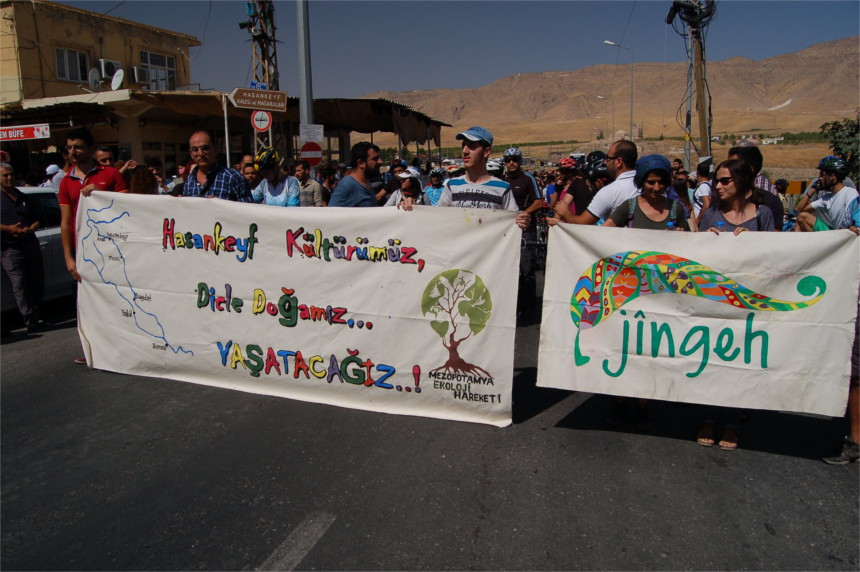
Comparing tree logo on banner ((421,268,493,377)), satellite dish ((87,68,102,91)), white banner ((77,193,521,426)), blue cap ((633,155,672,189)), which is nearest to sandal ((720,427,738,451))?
white banner ((77,193,521,426))

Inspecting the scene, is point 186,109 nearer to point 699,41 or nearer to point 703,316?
point 699,41

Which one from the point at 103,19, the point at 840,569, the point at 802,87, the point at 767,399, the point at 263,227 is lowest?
the point at 840,569

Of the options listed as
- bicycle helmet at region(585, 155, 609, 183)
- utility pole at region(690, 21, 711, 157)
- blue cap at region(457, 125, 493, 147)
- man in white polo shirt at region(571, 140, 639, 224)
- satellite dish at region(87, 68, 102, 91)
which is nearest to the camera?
blue cap at region(457, 125, 493, 147)

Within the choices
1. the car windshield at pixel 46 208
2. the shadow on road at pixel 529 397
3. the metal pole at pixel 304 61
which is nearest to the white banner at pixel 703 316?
the shadow on road at pixel 529 397

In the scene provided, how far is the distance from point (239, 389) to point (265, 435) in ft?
2.57

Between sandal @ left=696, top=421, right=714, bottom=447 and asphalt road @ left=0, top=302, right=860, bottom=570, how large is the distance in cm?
6

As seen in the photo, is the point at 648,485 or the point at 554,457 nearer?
the point at 648,485

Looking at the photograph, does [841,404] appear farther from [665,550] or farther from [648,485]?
[665,550]

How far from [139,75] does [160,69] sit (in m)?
2.03

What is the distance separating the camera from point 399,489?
352cm

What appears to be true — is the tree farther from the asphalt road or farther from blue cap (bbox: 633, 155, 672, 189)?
blue cap (bbox: 633, 155, 672, 189)

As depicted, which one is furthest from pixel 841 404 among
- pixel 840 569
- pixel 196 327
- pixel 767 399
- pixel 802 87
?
pixel 802 87

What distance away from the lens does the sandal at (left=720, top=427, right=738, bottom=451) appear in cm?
411

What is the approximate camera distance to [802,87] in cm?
16800
